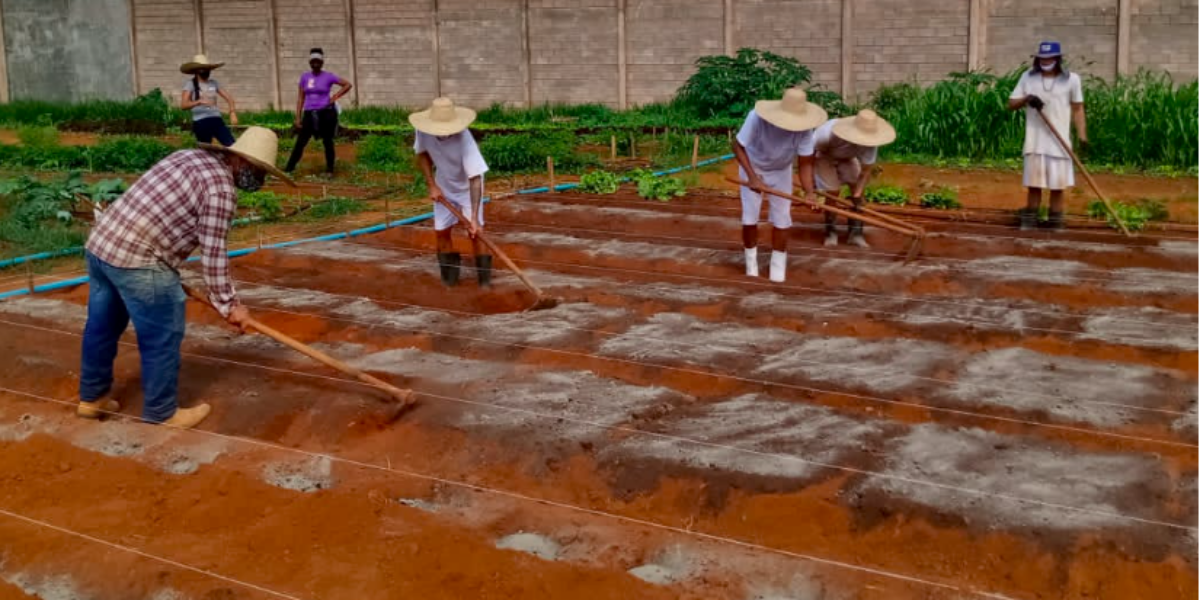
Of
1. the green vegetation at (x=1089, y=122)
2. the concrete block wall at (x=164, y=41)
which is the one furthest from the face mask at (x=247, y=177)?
the concrete block wall at (x=164, y=41)

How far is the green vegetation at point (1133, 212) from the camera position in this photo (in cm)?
854

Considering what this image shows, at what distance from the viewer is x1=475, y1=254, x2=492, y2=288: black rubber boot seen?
7258 mm

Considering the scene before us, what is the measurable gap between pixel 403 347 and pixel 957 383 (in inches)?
101

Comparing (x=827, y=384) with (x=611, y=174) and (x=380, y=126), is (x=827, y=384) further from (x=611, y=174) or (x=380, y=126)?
(x=380, y=126)

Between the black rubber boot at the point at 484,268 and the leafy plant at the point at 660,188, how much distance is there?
9.73 feet

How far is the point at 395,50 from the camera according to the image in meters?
17.7

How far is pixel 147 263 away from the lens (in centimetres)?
474

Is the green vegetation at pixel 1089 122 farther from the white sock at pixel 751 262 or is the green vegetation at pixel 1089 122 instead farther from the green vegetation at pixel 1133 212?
the white sock at pixel 751 262

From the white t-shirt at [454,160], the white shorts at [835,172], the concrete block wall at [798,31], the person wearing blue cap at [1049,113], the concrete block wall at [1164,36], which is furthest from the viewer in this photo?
the concrete block wall at [798,31]

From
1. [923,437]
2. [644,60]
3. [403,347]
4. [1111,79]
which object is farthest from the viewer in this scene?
[644,60]

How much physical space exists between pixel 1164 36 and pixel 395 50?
10137mm

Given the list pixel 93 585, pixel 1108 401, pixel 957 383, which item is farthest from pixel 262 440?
pixel 1108 401

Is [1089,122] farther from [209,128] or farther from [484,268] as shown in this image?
[209,128]

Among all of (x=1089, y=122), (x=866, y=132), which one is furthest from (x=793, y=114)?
(x=1089, y=122)
